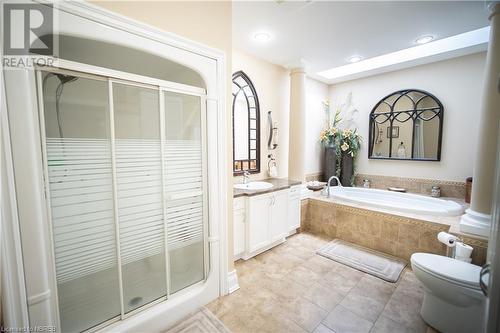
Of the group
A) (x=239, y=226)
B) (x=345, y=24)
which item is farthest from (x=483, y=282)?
(x=345, y=24)

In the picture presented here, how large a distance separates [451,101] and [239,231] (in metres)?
3.73

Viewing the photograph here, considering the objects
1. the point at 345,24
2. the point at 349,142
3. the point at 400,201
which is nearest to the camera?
the point at 345,24

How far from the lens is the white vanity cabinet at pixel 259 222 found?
2.36 metres

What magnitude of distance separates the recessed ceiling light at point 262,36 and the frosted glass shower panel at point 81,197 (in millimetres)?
1851

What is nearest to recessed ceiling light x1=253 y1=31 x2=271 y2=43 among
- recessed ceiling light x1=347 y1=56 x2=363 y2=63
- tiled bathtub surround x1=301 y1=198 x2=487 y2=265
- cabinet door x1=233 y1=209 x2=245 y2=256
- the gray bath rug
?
recessed ceiling light x1=347 y1=56 x2=363 y2=63

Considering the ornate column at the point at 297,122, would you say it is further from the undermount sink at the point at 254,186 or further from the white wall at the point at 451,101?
the white wall at the point at 451,101

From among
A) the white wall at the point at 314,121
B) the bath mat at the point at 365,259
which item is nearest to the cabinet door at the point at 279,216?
the bath mat at the point at 365,259

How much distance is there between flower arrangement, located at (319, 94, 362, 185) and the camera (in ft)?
13.2

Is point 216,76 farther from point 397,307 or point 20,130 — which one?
point 397,307

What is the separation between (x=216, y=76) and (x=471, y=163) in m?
3.84

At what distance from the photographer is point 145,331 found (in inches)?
58.0

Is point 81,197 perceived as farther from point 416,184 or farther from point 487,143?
point 416,184

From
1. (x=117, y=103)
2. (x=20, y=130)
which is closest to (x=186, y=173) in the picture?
(x=117, y=103)

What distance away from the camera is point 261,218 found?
2.49 meters
